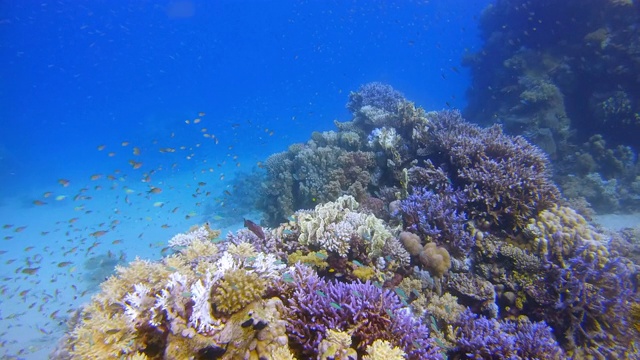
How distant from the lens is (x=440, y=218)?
578cm

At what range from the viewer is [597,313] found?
4.74 meters

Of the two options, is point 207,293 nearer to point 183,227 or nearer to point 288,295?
point 288,295

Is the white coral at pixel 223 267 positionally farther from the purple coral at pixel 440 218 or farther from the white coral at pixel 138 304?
the purple coral at pixel 440 218

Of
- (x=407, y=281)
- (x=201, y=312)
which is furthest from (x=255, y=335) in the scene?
(x=407, y=281)

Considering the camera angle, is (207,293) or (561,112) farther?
(561,112)

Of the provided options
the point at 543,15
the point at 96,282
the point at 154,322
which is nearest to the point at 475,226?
the point at 154,322

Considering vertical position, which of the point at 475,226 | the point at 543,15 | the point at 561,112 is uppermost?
the point at 543,15

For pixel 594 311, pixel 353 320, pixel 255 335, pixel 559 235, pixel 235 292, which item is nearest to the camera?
pixel 255 335

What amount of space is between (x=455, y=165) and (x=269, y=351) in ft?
20.3

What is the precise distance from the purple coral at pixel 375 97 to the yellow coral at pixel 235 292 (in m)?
12.5

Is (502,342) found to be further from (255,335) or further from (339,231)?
(255,335)

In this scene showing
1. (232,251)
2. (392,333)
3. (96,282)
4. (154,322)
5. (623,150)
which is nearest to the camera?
(154,322)

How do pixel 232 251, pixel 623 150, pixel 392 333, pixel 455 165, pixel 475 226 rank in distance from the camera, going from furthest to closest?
pixel 623 150, pixel 455 165, pixel 475 226, pixel 232 251, pixel 392 333

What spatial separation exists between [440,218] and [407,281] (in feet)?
5.21
